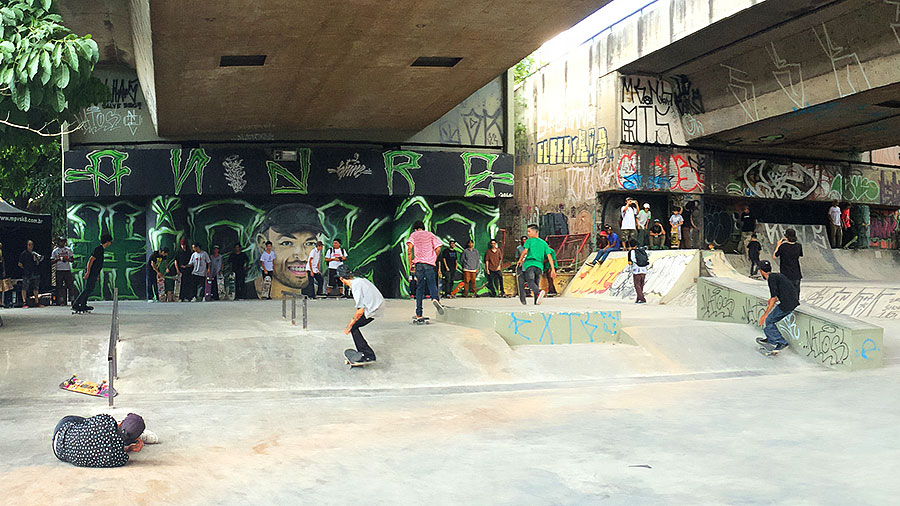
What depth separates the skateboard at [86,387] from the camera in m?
8.94

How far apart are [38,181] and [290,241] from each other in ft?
37.6

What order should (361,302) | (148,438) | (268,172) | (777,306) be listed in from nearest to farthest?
1. (148,438)
2. (361,302)
3. (777,306)
4. (268,172)

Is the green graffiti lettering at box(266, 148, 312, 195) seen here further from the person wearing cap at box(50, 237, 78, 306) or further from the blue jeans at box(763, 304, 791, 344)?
the blue jeans at box(763, 304, 791, 344)

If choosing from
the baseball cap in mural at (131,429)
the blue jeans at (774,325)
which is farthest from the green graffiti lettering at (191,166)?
the baseball cap in mural at (131,429)

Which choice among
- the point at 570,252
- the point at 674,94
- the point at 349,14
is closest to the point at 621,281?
the point at 570,252

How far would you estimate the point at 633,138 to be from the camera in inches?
1031

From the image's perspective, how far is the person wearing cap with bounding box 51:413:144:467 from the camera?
226 inches

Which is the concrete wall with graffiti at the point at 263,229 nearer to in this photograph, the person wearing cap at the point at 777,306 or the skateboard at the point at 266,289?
the skateboard at the point at 266,289

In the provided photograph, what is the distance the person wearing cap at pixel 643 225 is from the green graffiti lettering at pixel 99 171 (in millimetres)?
15252

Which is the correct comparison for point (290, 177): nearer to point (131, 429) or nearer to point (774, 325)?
point (774, 325)

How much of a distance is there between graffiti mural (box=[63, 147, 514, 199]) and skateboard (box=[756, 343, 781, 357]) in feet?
38.7

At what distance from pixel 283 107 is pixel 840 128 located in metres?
18.1

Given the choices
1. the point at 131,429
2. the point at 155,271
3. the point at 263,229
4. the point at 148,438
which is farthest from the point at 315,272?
the point at 131,429

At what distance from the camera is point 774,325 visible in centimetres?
1169
